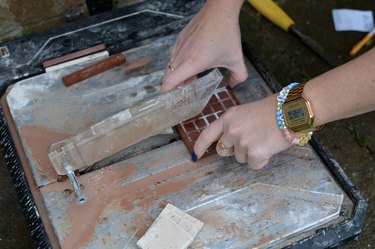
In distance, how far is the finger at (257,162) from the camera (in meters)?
1.31

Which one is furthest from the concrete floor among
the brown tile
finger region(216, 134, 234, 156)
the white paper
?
finger region(216, 134, 234, 156)

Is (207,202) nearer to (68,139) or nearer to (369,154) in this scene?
(68,139)

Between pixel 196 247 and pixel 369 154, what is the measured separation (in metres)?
1.04

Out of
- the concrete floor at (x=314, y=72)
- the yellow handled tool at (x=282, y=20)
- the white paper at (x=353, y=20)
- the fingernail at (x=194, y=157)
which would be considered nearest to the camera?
the fingernail at (x=194, y=157)

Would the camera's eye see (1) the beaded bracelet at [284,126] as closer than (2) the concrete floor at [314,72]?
Yes

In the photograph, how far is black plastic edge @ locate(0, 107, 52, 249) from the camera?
131cm

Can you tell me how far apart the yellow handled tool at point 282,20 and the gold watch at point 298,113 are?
3.46 feet

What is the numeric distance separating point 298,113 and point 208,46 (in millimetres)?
344

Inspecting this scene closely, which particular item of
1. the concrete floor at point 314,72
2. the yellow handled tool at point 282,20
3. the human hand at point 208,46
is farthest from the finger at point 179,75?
the yellow handled tool at point 282,20

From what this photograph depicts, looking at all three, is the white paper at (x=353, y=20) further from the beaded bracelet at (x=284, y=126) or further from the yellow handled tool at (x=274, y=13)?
the beaded bracelet at (x=284, y=126)

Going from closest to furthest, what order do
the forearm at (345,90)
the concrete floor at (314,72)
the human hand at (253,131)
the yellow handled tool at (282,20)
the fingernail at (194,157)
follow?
the forearm at (345,90), the human hand at (253,131), the fingernail at (194,157), the concrete floor at (314,72), the yellow handled tool at (282,20)

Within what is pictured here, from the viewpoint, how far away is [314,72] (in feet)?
7.30

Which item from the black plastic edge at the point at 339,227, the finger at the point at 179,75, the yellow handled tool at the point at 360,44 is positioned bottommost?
the black plastic edge at the point at 339,227

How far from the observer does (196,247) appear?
126 centimetres
